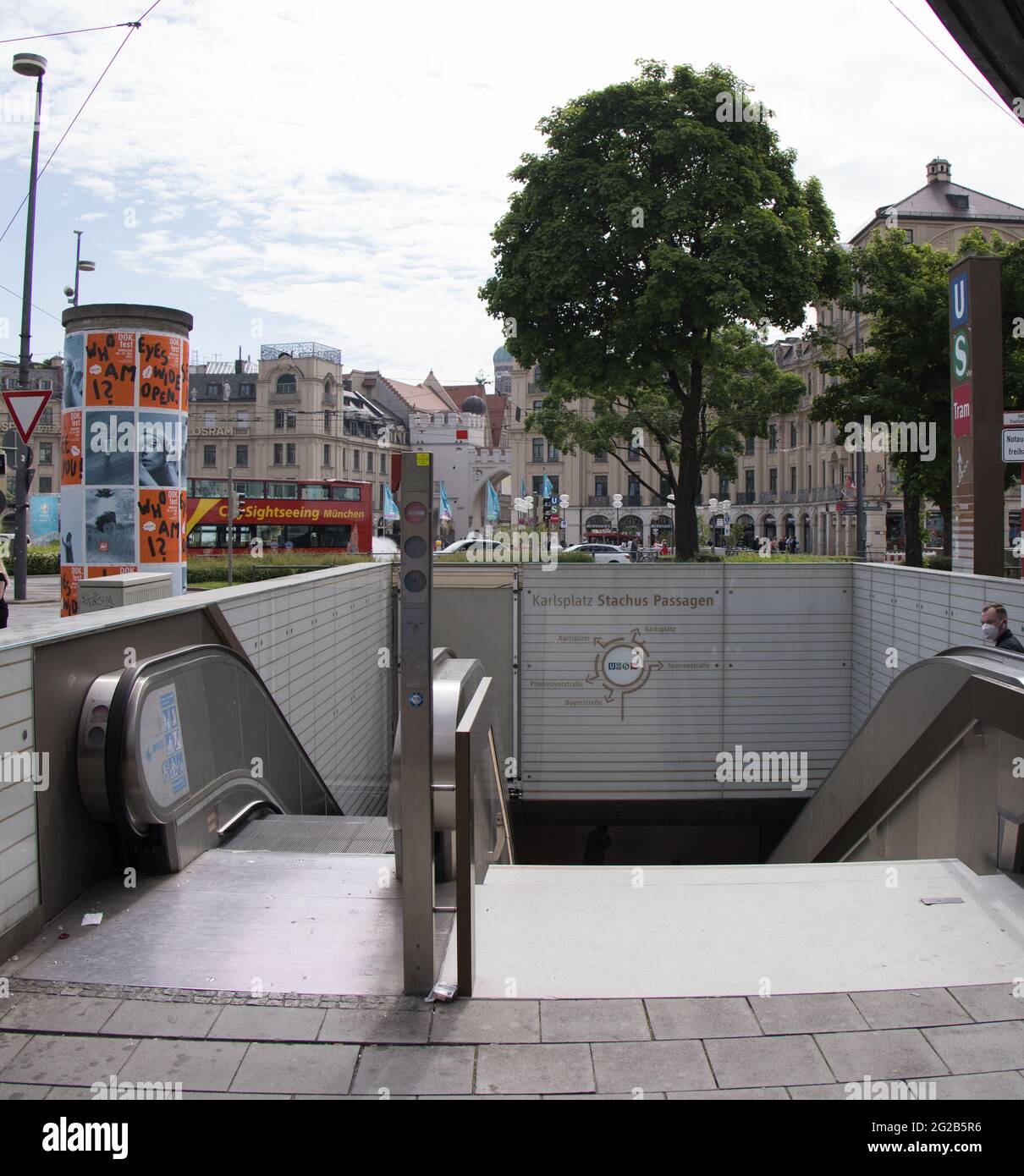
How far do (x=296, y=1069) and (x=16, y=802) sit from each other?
5.10ft

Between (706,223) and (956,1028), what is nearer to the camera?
(956,1028)

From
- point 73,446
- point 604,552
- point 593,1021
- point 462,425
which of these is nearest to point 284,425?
point 462,425

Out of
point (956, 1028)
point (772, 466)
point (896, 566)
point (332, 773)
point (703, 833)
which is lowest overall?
point (703, 833)

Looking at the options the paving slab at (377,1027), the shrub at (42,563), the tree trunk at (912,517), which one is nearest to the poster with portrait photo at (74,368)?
the paving slab at (377,1027)

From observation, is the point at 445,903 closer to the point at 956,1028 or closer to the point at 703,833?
the point at 956,1028

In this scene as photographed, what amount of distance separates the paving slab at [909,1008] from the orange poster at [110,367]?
10374mm

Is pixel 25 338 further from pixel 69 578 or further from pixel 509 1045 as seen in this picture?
pixel 509 1045

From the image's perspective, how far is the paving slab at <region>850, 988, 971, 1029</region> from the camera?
3.40 meters

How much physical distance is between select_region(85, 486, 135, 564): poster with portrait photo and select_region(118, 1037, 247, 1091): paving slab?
9259 millimetres

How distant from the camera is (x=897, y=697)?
6.88 metres

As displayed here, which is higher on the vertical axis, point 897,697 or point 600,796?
point 897,697
